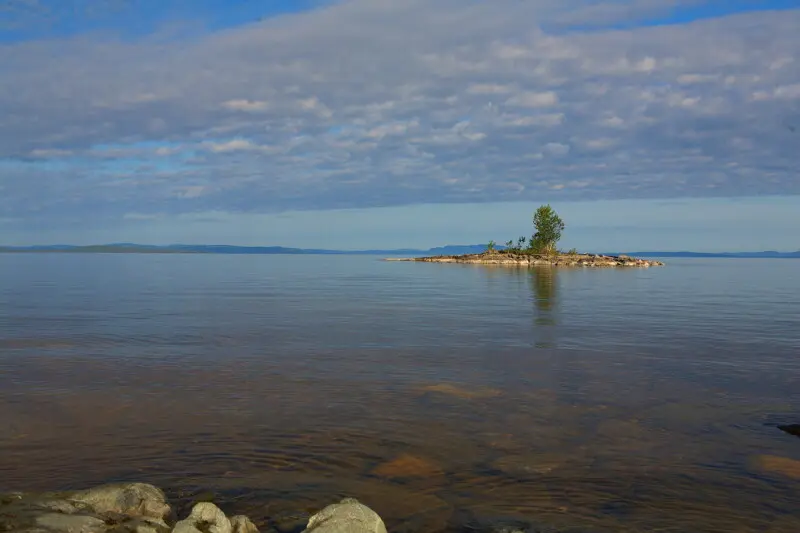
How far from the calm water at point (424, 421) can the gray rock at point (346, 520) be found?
39.4 inches

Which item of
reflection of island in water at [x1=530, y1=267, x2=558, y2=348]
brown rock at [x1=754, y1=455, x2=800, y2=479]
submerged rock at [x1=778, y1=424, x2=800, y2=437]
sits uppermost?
reflection of island in water at [x1=530, y1=267, x2=558, y2=348]

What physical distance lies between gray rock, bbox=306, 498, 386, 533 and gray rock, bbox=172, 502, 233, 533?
130 centimetres

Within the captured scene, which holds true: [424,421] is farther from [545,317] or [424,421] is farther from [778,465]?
[545,317]

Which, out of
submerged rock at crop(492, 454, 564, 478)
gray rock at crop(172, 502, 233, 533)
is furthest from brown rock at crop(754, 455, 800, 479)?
gray rock at crop(172, 502, 233, 533)

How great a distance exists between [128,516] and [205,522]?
1.56m

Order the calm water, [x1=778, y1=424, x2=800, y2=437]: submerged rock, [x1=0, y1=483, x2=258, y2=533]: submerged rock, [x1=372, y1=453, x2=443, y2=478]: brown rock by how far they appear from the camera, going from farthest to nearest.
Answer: [x1=778, y1=424, x2=800, y2=437]: submerged rock < [x1=372, y1=453, x2=443, y2=478]: brown rock < the calm water < [x1=0, y1=483, x2=258, y2=533]: submerged rock

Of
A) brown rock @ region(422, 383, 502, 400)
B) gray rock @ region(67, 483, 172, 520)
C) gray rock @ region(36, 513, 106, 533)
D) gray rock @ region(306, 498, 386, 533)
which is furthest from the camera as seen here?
brown rock @ region(422, 383, 502, 400)

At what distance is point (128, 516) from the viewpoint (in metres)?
9.94

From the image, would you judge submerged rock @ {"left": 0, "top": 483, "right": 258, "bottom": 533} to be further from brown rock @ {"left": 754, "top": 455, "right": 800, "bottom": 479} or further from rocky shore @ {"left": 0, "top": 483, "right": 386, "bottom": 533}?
brown rock @ {"left": 754, "top": 455, "right": 800, "bottom": 479}

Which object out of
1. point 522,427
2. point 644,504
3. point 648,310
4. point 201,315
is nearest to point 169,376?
point 522,427

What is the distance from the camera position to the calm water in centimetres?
1159

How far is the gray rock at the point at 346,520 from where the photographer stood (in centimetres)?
923

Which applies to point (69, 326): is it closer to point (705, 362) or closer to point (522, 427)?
point (522, 427)

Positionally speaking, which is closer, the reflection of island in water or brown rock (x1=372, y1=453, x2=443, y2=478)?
brown rock (x1=372, y1=453, x2=443, y2=478)
